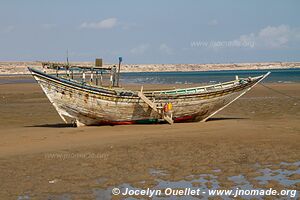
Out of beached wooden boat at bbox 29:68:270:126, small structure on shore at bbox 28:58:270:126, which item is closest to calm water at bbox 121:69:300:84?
beached wooden boat at bbox 29:68:270:126

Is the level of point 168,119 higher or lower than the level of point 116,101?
lower

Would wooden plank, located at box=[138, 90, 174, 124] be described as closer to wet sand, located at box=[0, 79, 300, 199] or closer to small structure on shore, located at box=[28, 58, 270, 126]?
small structure on shore, located at box=[28, 58, 270, 126]

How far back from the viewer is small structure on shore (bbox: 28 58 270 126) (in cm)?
1587

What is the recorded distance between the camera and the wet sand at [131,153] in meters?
8.94

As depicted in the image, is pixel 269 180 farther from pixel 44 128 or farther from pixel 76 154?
pixel 44 128

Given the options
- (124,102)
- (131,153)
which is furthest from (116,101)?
(131,153)

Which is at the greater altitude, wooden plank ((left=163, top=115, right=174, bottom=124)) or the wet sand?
wooden plank ((left=163, top=115, right=174, bottom=124))

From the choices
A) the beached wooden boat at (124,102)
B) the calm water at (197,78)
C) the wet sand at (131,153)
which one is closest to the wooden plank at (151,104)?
the beached wooden boat at (124,102)

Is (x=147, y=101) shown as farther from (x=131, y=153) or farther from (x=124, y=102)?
(x=131, y=153)

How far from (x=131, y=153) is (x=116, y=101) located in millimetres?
4996

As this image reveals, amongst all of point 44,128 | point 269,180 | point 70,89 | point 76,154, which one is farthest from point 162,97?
point 269,180

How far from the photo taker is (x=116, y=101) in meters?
16.3

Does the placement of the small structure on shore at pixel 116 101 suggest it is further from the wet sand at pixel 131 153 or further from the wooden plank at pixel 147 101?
the wet sand at pixel 131 153

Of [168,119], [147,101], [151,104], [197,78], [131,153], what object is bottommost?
[131,153]
